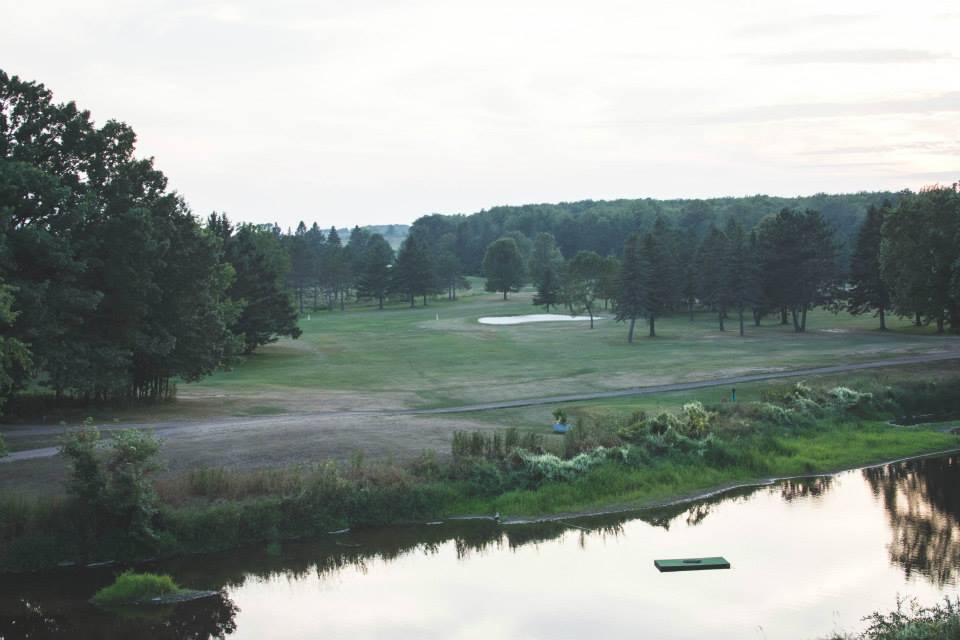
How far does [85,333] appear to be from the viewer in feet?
135

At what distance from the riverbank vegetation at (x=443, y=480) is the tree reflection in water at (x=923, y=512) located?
2148mm

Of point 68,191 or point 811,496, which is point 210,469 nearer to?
point 68,191

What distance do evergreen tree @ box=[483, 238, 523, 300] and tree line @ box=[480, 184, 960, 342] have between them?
30296mm

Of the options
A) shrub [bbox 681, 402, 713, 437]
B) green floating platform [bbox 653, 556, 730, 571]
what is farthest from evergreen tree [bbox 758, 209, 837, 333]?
green floating platform [bbox 653, 556, 730, 571]

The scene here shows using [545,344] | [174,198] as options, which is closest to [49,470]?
[174,198]

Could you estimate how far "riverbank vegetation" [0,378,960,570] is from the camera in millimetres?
26297

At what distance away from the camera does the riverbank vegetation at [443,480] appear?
1035 inches

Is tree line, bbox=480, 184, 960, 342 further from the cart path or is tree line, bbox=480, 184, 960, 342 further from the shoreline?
the shoreline

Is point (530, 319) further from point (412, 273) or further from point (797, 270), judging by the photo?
point (797, 270)

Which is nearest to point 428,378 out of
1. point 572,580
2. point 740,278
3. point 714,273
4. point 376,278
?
point 572,580

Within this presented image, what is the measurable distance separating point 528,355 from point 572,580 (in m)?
50.0

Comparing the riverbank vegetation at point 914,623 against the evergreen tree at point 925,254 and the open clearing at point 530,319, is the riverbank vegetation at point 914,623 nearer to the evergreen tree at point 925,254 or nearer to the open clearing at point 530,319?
the evergreen tree at point 925,254

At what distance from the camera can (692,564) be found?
81.9ft

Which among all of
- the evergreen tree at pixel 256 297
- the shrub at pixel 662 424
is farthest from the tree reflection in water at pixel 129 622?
the evergreen tree at pixel 256 297
